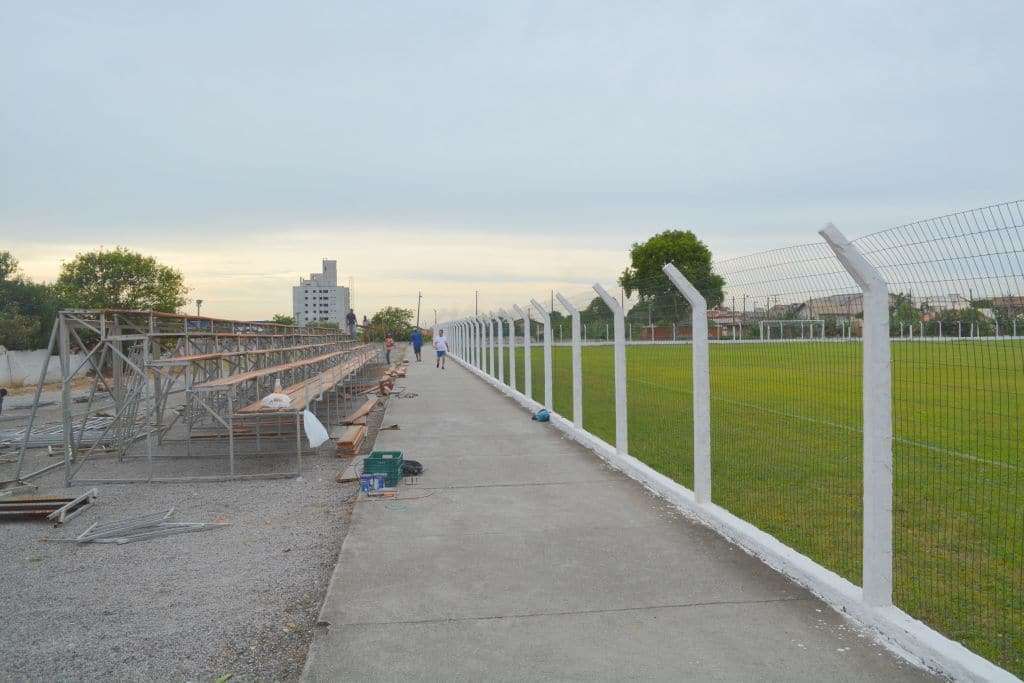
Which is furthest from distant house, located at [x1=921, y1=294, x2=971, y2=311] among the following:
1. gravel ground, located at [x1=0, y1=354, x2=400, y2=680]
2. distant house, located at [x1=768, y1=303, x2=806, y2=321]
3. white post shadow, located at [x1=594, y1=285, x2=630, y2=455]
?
white post shadow, located at [x1=594, y1=285, x2=630, y2=455]

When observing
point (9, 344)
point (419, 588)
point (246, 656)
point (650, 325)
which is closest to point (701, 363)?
point (650, 325)

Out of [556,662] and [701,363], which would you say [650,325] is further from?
[556,662]

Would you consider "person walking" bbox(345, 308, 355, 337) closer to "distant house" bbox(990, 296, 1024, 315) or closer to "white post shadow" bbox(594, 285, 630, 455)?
"white post shadow" bbox(594, 285, 630, 455)

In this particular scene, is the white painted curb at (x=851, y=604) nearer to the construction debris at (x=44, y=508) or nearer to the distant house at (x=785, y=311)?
the distant house at (x=785, y=311)

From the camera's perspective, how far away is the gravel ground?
4.07m

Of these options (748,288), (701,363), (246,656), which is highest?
(748,288)

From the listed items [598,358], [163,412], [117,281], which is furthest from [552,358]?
[117,281]

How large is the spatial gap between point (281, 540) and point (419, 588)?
1928 millimetres

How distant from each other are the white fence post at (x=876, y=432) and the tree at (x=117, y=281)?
5645cm

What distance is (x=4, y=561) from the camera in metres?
5.98

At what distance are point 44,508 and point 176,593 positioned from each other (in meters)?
2.97

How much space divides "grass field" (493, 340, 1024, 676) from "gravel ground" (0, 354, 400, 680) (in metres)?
3.37

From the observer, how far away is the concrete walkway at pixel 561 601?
3.81m

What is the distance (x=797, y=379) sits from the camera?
21.1 ft
